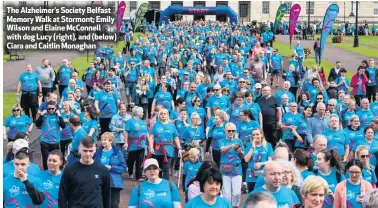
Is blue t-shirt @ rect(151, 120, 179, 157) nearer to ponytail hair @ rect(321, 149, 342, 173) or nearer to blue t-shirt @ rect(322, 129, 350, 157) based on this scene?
blue t-shirt @ rect(322, 129, 350, 157)

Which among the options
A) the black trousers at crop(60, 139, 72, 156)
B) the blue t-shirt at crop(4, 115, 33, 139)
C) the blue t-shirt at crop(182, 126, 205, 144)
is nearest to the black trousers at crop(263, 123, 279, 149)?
the blue t-shirt at crop(182, 126, 205, 144)

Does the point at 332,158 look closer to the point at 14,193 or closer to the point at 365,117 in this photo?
the point at 14,193

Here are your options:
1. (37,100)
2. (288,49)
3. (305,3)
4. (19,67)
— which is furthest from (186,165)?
(305,3)

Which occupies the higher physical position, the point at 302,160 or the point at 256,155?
the point at 302,160

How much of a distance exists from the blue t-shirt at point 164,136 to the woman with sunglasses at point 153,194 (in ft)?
14.8

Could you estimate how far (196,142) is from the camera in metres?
12.0

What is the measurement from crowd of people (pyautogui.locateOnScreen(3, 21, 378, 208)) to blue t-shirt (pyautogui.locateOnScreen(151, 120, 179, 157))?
2 cm

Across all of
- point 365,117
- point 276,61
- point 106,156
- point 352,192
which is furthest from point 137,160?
point 276,61

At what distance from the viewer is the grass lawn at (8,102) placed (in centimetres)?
2219

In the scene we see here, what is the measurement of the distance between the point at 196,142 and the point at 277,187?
16.1 feet

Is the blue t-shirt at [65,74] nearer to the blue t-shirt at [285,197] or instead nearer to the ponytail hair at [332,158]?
the ponytail hair at [332,158]

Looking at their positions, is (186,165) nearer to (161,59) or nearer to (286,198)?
(286,198)

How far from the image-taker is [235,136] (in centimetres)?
1105

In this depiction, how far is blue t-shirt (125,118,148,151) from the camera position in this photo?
42.4 feet
